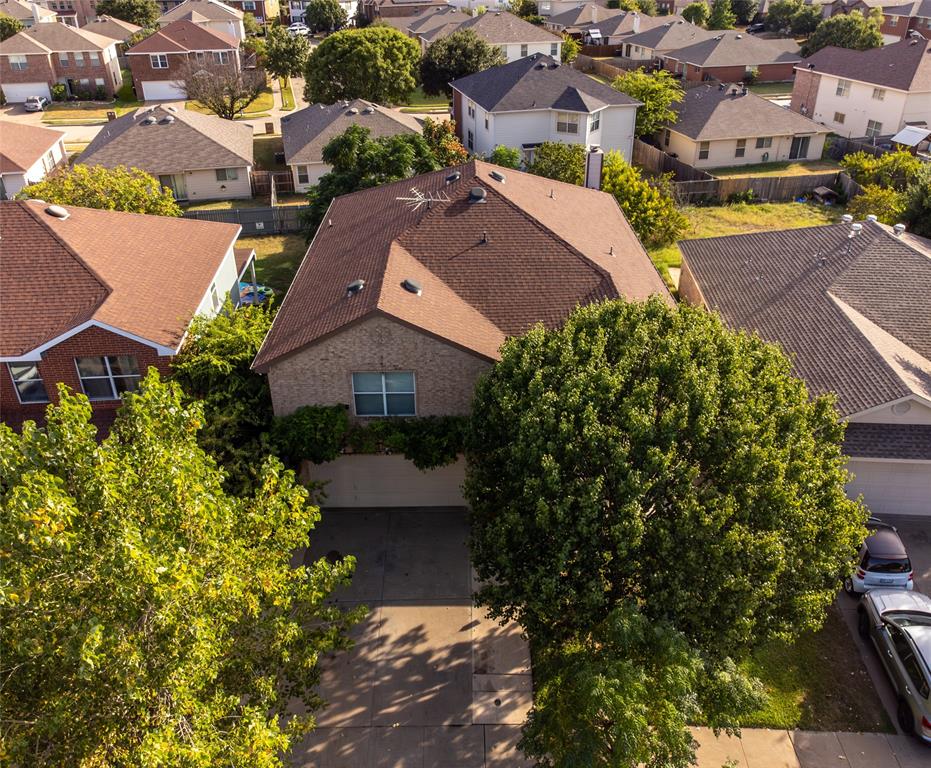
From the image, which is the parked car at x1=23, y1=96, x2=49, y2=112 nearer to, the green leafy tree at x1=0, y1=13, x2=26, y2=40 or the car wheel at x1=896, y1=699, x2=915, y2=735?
the green leafy tree at x1=0, y1=13, x2=26, y2=40

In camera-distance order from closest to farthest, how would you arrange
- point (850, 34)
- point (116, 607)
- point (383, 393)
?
1. point (116, 607)
2. point (383, 393)
3. point (850, 34)

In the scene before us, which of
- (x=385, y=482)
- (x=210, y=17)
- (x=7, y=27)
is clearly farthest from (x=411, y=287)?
(x=7, y=27)

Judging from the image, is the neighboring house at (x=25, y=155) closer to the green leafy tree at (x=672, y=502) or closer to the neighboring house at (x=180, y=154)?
the neighboring house at (x=180, y=154)

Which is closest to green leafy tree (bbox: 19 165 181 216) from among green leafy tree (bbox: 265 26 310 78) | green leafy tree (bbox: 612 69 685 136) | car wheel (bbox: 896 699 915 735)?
car wheel (bbox: 896 699 915 735)

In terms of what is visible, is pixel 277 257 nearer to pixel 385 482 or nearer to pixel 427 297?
Result: pixel 427 297

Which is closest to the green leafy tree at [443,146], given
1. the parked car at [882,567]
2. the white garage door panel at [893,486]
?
the white garage door panel at [893,486]

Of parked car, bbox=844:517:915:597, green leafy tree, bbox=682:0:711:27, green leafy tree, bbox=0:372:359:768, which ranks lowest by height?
parked car, bbox=844:517:915:597
